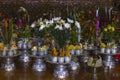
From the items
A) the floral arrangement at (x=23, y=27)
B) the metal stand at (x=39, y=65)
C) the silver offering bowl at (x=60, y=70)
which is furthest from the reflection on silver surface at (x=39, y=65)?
the floral arrangement at (x=23, y=27)

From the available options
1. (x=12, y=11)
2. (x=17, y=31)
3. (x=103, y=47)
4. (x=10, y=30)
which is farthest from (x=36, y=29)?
(x=12, y=11)

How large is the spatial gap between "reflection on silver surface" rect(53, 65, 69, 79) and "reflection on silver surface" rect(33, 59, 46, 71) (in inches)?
7.2

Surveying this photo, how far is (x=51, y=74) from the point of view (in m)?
2.21

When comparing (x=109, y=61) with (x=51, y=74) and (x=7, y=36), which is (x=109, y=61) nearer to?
(x=51, y=74)

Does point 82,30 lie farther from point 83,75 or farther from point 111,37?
point 83,75

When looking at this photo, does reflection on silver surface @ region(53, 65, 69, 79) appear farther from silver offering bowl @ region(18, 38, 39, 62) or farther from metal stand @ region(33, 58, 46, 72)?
silver offering bowl @ region(18, 38, 39, 62)

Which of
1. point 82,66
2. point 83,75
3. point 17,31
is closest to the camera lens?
point 83,75

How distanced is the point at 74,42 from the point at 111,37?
0.36 m

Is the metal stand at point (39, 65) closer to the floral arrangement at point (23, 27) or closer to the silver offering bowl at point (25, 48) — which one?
the silver offering bowl at point (25, 48)

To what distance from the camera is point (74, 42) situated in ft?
8.36

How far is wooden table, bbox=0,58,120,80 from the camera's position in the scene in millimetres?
2098

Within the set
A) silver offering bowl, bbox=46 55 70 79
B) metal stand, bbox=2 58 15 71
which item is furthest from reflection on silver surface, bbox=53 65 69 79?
metal stand, bbox=2 58 15 71

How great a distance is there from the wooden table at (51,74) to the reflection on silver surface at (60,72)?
1.5 inches

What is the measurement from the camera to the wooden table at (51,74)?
2.10 meters
